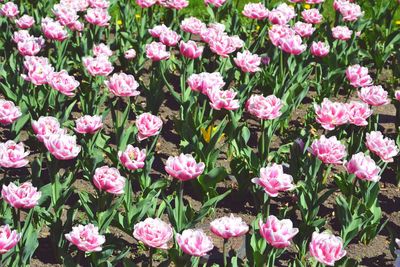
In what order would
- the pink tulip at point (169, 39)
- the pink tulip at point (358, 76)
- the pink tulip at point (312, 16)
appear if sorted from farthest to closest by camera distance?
the pink tulip at point (312, 16) → the pink tulip at point (169, 39) → the pink tulip at point (358, 76)

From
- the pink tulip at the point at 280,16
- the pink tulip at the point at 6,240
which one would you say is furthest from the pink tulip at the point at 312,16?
the pink tulip at the point at 6,240

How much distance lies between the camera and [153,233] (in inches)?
112

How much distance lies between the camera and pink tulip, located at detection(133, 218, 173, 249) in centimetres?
283

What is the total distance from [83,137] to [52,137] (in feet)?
2.44

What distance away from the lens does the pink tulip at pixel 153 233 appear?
9.29 feet

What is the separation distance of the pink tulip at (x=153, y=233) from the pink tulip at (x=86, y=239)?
0.16 meters

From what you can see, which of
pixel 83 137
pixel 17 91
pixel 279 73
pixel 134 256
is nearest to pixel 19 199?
pixel 134 256

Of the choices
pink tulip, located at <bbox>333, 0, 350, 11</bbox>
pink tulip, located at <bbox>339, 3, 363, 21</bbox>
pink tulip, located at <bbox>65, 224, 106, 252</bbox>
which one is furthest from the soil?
pink tulip, located at <bbox>333, 0, 350, 11</bbox>

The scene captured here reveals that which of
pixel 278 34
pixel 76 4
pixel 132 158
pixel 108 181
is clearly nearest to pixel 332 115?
pixel 132 158

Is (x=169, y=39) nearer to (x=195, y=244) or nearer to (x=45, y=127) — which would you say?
(x=45, y=127)

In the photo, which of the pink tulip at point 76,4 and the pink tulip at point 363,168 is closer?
the pink tulip at point 363,168

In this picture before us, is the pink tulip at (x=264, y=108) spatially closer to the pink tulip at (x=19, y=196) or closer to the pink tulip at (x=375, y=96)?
the pink tulip at (x=375, y=96)

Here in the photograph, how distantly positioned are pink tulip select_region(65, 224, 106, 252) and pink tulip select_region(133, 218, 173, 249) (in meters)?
0.16

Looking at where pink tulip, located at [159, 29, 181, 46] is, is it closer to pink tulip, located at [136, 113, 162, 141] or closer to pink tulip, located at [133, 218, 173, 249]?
pink tulip, located at [136, 113, 162, 141]
